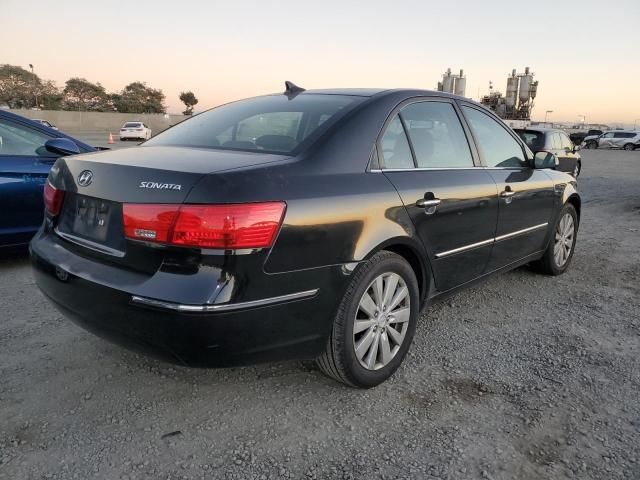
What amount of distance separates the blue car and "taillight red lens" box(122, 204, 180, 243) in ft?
8.38

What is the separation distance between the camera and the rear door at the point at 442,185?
2.79 m

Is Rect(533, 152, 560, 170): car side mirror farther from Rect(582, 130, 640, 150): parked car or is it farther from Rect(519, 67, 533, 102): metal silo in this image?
Rect(519, 67, 533, 102): metal silo

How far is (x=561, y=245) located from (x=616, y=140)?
38.9 meters

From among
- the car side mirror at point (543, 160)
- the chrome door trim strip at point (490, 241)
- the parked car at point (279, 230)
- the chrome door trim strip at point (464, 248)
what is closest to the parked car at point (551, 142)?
the car side mirror at point (543, 160)

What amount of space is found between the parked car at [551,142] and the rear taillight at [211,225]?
1106 centimetres

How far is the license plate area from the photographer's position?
2.20 m

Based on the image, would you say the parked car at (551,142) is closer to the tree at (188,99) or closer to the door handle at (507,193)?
the door handle at (507,193)

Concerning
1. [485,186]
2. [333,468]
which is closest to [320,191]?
[333,468]

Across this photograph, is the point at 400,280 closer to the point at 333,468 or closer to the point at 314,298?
the point at 314,298

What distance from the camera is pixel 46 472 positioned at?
6.64ft

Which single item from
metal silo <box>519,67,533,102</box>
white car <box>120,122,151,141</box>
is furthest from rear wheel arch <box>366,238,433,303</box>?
metal silo <box>519,67,533,102</box>

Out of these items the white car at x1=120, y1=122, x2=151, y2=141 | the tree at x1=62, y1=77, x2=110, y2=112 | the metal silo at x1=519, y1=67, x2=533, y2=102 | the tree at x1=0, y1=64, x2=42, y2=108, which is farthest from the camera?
the tree at x1=62, y1=77, x2=110, y2=112

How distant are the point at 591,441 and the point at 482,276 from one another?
57.6 inches

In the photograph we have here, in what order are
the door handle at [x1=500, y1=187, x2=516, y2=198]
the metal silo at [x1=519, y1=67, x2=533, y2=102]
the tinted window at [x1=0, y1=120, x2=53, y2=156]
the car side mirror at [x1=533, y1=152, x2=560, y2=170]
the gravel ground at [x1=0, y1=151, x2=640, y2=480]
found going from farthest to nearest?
1. the metal silo at [x1=519, y1=67, x2=533, y2=102]
2. the tinted window at [x1=0, y1=120, x2=53, y2=156]
3. the car side mirror at [x1=533, y1=152, x2=560, y2=170]
4. the door handle at [x1=500, y1=187, x2=516, y2=198]
5. the gravel ground at [x1=0, y1=151, x2=640, y2=480]
